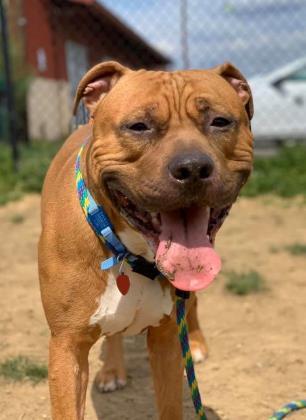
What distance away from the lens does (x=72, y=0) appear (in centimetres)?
1475

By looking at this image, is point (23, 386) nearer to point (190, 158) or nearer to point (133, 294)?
point (133, 294)

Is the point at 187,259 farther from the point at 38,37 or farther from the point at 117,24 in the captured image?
the point at 117,24

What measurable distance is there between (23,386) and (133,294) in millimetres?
1266

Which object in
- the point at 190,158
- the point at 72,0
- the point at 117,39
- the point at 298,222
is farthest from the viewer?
the point at 117,39

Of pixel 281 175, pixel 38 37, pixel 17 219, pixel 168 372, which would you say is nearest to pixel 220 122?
pixel 168 372

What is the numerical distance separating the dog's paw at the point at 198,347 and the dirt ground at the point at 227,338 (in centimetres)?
5

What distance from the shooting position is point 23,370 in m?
3.69

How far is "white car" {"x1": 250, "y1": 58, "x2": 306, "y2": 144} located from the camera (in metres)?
10.1

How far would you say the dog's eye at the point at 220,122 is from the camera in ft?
8.02

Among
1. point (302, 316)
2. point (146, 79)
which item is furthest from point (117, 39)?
point (146, 79)

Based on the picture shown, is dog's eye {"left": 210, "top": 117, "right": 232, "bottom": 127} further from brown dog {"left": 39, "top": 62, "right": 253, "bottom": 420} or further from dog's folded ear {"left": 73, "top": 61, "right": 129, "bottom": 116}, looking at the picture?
dog's folded ear {"left": 73, "top": 61, "right": 129, "bottom": 116}

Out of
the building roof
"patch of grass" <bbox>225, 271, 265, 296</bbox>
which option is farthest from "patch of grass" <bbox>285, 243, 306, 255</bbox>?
the building roof

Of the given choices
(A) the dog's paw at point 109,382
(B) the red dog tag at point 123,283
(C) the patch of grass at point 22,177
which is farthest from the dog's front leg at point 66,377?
(C) the patch of grass at point 22,177

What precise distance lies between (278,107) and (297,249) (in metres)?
4.71
